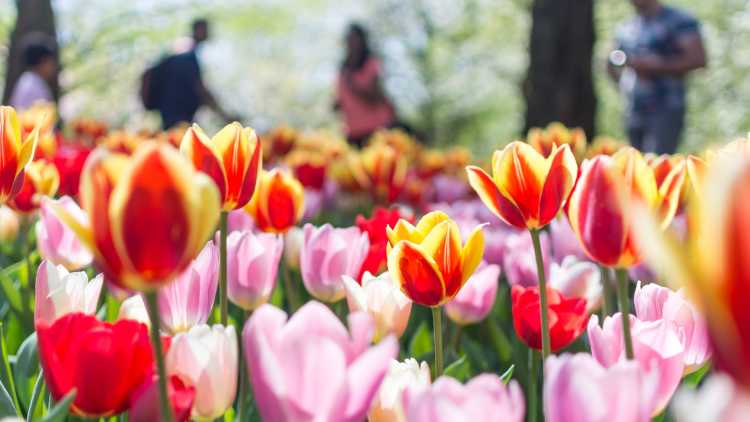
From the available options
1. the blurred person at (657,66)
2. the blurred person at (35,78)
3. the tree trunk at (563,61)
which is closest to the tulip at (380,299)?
the blurred person at (657,66)

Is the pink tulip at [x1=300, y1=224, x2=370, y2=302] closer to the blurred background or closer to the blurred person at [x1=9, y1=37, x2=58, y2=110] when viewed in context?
the blurred person at [x1=9, y1=37, x2=58, y2=110]

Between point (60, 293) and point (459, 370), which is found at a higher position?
point (60, 293)

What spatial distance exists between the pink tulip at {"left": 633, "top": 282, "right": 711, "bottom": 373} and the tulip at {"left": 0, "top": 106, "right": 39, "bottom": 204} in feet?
2.57

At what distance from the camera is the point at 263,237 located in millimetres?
1383

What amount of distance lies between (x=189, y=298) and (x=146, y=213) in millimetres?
496

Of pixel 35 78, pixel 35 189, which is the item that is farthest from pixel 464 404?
pixel 35 78

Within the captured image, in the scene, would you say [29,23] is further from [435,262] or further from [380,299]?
[435,262]

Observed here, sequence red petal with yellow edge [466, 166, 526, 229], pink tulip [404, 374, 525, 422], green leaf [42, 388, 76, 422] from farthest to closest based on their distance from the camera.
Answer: red petal with yellow edge [466, 166, 526, 229] < green leaf [42, 388, 76, 422] < pink tulip [404, 374, 525, 422]

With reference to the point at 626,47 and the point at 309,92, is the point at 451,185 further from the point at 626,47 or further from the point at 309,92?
the point at 309,92

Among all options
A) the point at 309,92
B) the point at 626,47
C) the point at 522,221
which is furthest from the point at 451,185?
the point at 309,92

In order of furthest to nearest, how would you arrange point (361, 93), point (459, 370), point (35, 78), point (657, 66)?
point (361, 93) → point (35, 78) → point (657, 66) → point (459, 370)

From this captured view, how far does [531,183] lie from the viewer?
3.69 feet

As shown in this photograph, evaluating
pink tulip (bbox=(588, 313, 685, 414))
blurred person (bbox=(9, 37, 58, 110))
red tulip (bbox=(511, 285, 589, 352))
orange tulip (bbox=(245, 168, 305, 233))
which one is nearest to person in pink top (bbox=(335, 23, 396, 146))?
blurred person (bbox=(9, 37, 58, 110))

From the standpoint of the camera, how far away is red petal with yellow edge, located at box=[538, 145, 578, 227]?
1.11m
